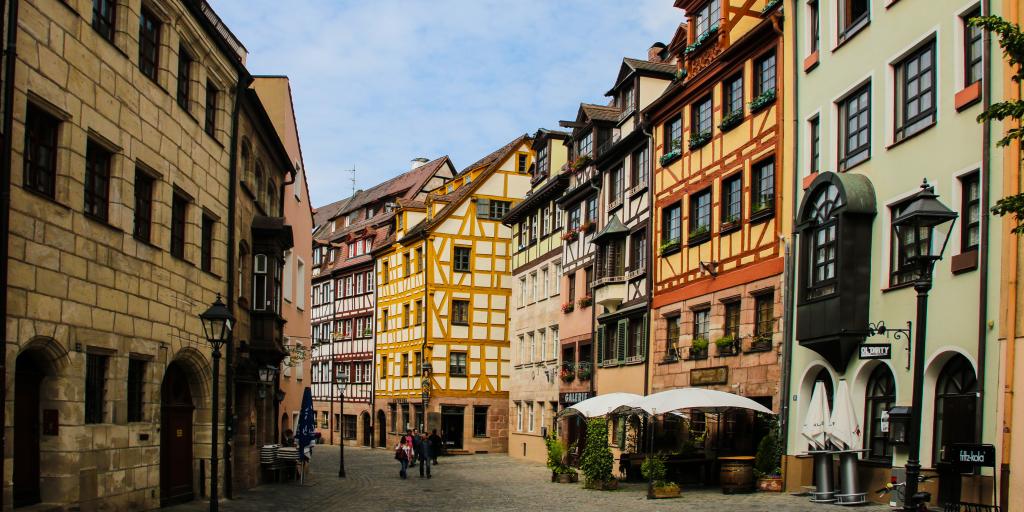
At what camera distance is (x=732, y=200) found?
27188 millimetres

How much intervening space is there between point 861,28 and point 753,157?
4954 millimetres

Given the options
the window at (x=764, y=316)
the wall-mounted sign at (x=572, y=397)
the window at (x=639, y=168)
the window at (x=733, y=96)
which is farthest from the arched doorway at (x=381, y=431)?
the window at (x=764, y=316)

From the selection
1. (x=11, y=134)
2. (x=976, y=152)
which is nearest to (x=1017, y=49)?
(x=976, y=152)

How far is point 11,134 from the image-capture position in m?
13.4

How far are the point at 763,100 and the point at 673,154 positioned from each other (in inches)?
210

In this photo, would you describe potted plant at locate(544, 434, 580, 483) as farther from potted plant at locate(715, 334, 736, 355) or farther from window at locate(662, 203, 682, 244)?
window at locate(662, 203, 682, 244)

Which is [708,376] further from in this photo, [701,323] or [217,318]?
[217,318]

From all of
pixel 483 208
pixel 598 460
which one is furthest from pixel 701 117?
pixel 483 208

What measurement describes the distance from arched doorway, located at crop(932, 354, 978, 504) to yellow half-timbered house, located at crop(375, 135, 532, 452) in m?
38.2

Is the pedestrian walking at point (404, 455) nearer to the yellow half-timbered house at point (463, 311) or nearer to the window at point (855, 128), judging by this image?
the window at point (855, 128)

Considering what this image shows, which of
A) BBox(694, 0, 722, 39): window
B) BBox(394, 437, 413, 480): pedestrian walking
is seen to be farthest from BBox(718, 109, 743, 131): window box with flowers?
BBox(394, 437, 413, 480): pedestrian walking

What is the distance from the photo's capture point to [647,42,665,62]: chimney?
3803 centimetres

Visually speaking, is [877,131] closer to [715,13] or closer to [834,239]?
[834,239]

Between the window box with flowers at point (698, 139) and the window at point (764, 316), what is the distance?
4780mm
